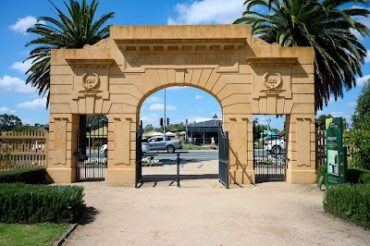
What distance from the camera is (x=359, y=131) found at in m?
15.6

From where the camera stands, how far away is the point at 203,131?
66.8m

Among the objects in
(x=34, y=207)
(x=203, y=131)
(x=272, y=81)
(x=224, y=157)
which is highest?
(x=272, y=81)

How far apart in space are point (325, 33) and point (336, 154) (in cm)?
961

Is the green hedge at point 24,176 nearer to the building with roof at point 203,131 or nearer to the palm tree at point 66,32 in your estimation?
the palm tree at point 66,32

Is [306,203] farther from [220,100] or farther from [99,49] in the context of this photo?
[99,49]

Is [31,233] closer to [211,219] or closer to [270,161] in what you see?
[211,219]

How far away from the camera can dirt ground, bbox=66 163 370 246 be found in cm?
741

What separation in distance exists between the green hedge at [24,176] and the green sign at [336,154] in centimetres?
995

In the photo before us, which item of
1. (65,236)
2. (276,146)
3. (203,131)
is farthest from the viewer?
(203,131)

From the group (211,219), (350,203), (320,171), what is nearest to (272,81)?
(320,171)

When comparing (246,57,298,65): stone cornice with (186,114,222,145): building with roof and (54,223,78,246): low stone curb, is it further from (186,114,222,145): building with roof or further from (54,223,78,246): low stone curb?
(186,114,222,145): building with roof

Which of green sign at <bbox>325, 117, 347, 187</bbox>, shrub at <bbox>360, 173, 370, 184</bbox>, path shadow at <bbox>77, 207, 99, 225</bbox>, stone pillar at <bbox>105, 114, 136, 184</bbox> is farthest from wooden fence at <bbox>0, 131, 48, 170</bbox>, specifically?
shrub at <bbox>360, 173, 370, 184</bbox>

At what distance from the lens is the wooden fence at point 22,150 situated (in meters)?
16.2

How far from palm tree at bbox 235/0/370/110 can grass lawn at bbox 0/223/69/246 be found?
1463 cm
